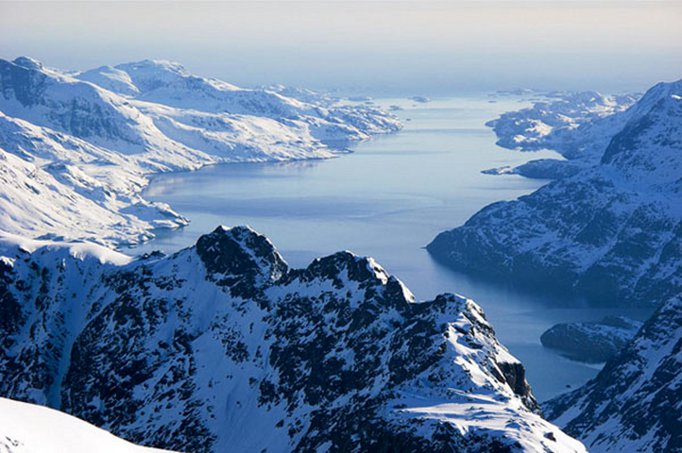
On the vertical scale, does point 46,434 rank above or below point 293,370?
above

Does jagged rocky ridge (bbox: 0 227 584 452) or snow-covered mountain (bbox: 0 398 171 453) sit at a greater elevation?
snow-covered mountain (bbox: 0 398 171 453)

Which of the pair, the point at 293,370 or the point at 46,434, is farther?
the point at 293,370

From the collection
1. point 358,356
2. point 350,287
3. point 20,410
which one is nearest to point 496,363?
point 358,356

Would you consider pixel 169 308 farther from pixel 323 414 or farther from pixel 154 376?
pixel 323 414

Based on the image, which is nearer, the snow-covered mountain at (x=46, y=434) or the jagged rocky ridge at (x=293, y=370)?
the snow-covered mountain at (x=46, y=434)

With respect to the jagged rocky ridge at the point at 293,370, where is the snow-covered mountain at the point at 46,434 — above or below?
above

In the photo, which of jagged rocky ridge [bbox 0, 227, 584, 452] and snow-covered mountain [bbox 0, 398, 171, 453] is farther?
jagged rocky ridge [bbox 0, 227, 584, 452]
